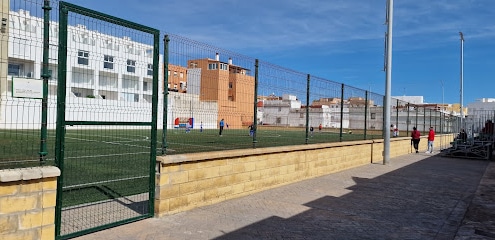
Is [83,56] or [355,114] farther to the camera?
[355,114]

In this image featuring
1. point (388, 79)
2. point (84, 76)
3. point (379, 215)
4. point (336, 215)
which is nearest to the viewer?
point (84, 76)

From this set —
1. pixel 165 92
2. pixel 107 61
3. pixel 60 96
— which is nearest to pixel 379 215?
pixel 165 92

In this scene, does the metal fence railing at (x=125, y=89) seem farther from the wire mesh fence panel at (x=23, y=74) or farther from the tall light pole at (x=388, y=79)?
the tall light pole at (x=388, y=79)

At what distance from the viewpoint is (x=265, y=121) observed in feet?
39.3

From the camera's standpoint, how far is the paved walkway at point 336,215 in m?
6.08

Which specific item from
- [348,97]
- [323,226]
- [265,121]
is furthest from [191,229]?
[348,97]

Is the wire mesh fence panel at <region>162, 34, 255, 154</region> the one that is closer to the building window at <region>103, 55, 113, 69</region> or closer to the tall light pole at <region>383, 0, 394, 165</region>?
the building window at <region>103, 55, 113, 69</region>

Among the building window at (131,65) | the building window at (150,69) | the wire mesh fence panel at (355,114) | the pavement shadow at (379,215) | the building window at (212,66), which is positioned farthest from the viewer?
the wire mesh fence panel at (355,114)

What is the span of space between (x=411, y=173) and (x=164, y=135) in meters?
10.6

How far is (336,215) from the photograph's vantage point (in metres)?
7.38

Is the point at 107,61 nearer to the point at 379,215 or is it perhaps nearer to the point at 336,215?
the point at 336,215

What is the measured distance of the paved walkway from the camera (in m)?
6.08

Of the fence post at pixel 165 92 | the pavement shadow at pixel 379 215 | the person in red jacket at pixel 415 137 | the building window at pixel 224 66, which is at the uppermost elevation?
the building window at pixel 224 66

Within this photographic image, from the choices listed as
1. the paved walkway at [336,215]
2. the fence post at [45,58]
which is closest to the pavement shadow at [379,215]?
the paved walkway at [336,215]
